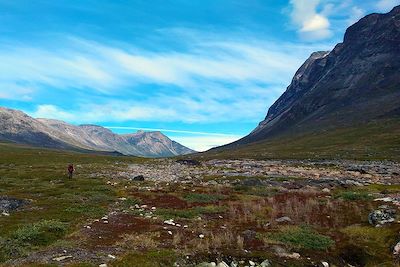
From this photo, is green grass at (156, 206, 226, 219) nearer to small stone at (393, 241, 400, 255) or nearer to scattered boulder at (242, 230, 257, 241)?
scattered boulder at (242, 230, 257, 241)

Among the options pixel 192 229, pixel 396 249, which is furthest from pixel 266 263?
pixel 192 229

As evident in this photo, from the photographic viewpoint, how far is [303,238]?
2375 centimetres

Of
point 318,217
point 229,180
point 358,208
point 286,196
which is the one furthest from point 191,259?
point 229,180

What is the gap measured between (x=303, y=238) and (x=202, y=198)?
16.9m

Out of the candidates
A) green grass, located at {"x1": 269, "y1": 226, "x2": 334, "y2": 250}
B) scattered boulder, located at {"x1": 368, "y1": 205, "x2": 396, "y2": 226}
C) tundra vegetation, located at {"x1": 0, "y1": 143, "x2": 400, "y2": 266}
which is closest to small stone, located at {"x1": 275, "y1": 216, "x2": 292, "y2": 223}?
tundra vegetation, located at {"x1": 0, "y1": 143, "x2": 400, "y2": 266}

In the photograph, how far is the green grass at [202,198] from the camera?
1533 inches

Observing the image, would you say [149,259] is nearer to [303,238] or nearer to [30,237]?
[30,237]

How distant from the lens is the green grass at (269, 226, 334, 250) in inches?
894

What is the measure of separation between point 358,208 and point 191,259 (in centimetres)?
1689

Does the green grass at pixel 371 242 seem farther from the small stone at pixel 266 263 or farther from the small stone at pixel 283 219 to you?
the small stone at pixel 266 263

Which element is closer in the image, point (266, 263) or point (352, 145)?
point (266, 263)

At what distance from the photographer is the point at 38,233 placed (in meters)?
23.2

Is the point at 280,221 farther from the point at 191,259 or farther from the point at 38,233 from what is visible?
the point at 38,233

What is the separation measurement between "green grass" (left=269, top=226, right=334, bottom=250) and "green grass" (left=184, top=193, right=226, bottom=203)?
44.7ft
